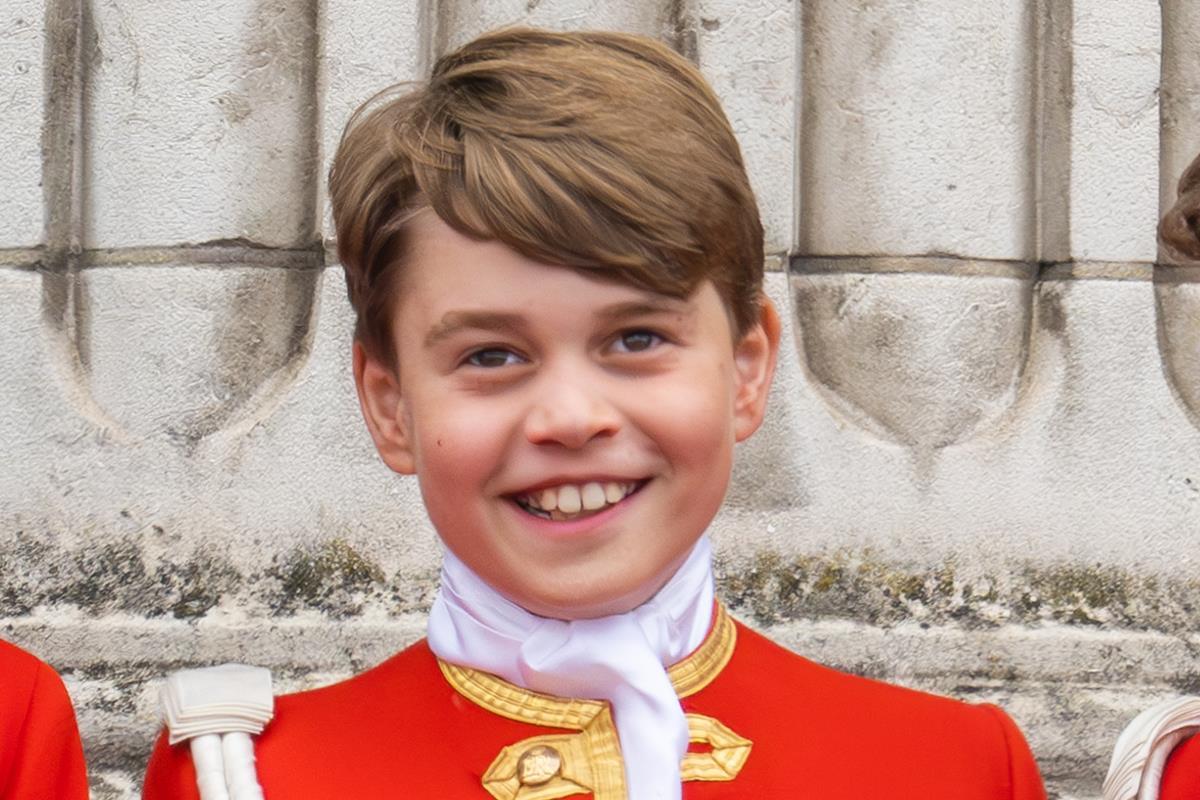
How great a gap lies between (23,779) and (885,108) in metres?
1.59

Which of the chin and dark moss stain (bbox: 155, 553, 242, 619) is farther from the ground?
the chin

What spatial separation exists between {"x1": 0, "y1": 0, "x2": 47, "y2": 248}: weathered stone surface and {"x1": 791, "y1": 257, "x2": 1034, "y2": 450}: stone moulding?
1.12 metres

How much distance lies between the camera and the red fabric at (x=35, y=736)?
1606 millimetres

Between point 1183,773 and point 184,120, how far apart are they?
5.41 feet

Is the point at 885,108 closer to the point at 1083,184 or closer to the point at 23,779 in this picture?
the point at 1083,184

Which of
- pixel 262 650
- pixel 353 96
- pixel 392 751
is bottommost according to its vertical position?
pixel 262 650

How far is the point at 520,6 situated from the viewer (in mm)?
2568

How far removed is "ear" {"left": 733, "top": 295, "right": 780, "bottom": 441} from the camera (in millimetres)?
1639

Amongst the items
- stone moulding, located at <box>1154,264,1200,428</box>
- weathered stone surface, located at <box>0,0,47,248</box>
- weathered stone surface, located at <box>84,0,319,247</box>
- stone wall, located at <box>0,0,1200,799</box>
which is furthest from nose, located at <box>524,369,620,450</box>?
stone moulding, located at <box>1154,264,1200,428</box>

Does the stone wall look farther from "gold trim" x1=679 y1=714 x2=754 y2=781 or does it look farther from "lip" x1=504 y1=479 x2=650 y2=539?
"lip" x1=504 y1=479 x2=650 y2=539

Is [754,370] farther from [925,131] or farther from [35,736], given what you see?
[925,131]

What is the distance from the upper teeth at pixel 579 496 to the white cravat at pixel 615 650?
11 cm

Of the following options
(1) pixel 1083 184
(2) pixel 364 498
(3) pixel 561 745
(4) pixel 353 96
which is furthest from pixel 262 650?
(1) pixel 1083 184

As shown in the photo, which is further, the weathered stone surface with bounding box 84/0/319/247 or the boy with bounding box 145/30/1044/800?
the weathered stone surface with bounding box 84/0/319/247
